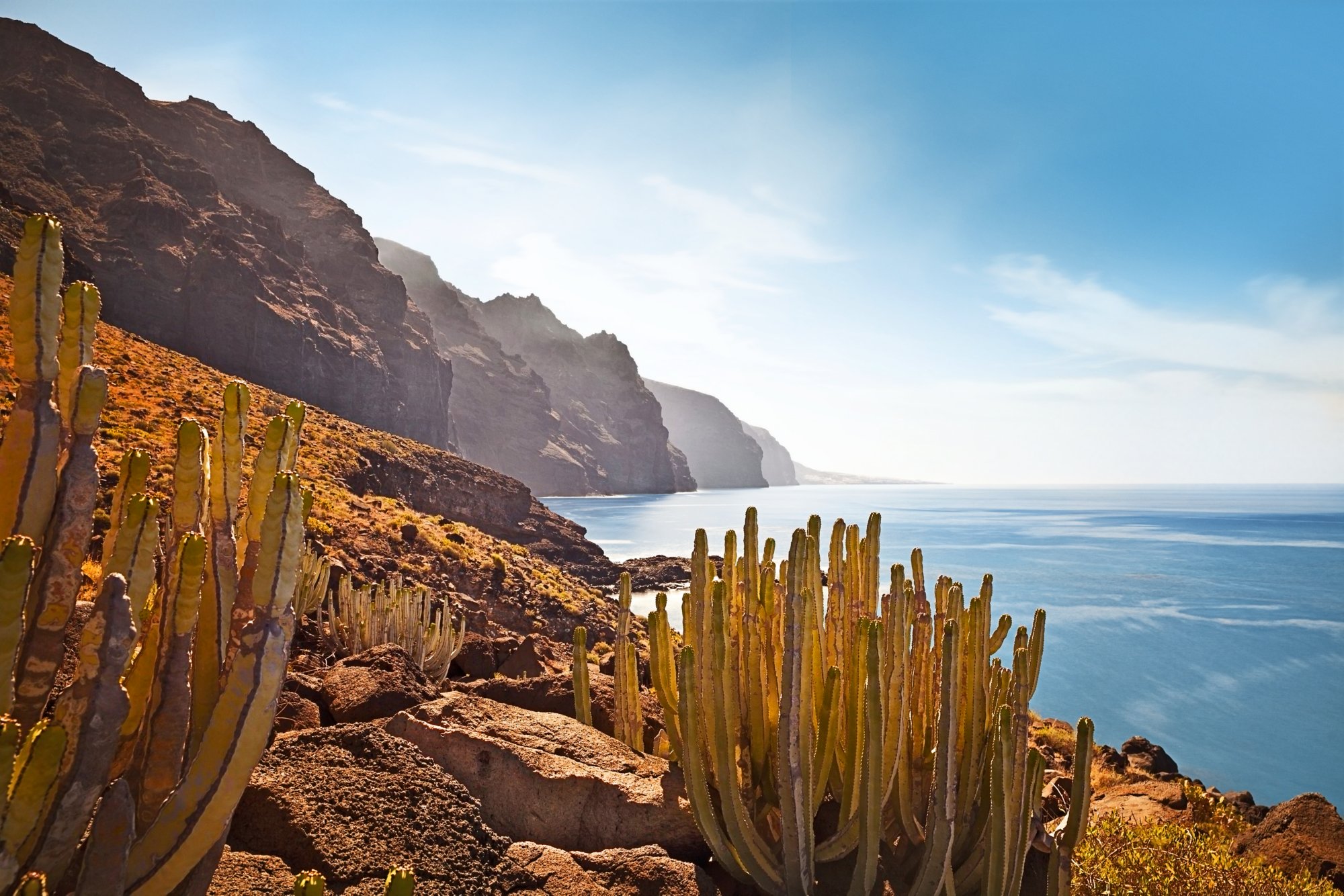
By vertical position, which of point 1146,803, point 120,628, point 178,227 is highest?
point 178,227

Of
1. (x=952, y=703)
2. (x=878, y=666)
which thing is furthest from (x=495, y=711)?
(x=952, y=703)

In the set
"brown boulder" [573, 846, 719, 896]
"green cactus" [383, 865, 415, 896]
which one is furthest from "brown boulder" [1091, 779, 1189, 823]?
"green cactus" [383, 865, 415, 896]

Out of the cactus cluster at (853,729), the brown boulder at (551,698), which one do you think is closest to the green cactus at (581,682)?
the brown boulder at (551,698)

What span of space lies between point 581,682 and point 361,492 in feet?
83.2

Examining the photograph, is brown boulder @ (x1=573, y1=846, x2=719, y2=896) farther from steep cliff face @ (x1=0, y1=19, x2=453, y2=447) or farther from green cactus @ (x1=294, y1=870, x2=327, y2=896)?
steep cliff face @ (x1=0, y1=19, x2=453, y2=447)

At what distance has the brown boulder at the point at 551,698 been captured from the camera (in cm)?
480

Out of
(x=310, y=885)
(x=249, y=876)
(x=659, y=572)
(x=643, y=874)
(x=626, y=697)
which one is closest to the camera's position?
(x=310, y=885)

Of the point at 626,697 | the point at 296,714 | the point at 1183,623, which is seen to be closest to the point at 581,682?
the point at 626,697

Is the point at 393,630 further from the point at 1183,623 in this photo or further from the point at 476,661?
the point at 1183,623

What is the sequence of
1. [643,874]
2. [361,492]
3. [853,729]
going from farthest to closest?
[361,492] < [853,729] < [643,874]

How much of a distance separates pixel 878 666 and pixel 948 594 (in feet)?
3.39

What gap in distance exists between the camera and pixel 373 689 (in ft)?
13.3

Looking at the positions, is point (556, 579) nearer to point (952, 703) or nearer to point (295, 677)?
point (295, 677)

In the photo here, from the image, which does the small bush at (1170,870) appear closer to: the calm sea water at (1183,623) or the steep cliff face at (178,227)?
the calm sea water at (1183,623)
